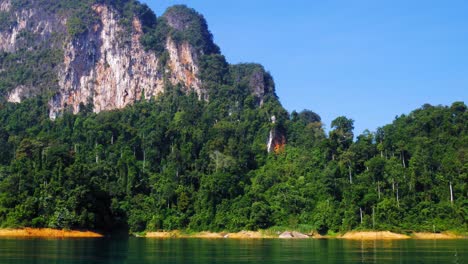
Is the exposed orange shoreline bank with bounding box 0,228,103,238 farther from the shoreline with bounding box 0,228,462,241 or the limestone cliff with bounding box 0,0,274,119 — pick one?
the limestone cliff with bounding box 0,0,274,119

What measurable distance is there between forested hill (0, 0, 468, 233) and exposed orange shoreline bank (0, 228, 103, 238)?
874 mm

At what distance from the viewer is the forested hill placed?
8019 cm

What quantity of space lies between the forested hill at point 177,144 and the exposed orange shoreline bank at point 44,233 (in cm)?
87

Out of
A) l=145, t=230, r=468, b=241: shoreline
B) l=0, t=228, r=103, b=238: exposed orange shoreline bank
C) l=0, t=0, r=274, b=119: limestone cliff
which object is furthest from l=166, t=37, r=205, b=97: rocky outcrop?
l=0, t=228, r=103, b=238: exposed orange shoreline bank

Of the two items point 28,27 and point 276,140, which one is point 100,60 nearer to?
point 28,27

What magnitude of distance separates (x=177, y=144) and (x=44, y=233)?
36.4 metres

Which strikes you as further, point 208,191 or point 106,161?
point 106,161

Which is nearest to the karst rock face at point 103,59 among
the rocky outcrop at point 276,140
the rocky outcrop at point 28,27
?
the rocky outcrop at point 28,27

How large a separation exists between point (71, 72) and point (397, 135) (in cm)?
6940

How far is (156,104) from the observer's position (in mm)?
126500

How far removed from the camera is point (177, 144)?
106875 millimetres

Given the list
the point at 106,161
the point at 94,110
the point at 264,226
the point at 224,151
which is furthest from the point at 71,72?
the point at 264,226

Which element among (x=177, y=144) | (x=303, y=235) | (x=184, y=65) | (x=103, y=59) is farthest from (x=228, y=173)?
(x=103, y=59)

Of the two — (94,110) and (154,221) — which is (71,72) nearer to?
(94,110)
